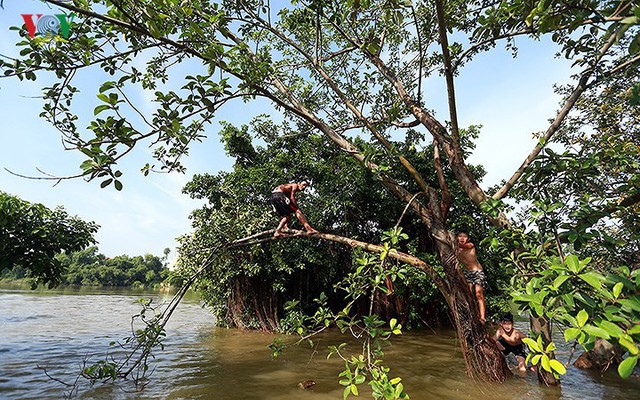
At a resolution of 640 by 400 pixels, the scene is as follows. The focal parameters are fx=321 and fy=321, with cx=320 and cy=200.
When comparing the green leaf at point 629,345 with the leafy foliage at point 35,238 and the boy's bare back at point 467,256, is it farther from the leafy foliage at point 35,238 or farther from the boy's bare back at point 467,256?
the leafy foliage at point 35,238

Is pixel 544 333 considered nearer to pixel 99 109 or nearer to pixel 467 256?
pixel 467 256

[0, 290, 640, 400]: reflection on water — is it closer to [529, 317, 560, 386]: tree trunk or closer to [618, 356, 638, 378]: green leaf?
[529, 317, 560, 386]: tree trunk

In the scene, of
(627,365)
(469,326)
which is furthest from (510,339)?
(627,365)

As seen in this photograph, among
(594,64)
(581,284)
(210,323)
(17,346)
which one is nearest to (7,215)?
(17,346)

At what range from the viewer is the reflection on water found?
457cm

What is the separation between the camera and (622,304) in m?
1.31

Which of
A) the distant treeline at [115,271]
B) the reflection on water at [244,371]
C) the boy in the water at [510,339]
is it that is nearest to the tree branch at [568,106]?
the reflection on water at [244,371]

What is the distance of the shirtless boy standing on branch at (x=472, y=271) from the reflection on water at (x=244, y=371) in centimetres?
123

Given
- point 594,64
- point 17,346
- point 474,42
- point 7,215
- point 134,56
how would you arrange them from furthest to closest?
point 17,346, point 7,215, point 474,42, point 594,64, point 134,56

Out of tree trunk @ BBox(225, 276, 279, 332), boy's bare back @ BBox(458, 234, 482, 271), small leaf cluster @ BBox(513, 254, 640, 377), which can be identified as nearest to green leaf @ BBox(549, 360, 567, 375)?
small leaf cluster @ BBox(513, 254, 640, 377)

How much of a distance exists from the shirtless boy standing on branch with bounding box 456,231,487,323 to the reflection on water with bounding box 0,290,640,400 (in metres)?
1.23

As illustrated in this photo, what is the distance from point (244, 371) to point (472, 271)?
4.33m

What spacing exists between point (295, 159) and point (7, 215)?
7.02m

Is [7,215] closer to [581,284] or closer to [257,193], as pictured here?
[257,193]
